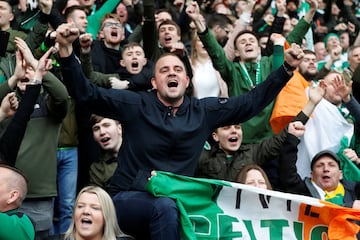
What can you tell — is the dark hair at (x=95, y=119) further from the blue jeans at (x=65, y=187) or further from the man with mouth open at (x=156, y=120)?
the man with mouth open at (x=156, y=120)

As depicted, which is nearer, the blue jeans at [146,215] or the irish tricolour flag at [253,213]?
the blue jeans at [146,215]

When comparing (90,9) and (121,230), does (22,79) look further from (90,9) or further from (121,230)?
(90,9)

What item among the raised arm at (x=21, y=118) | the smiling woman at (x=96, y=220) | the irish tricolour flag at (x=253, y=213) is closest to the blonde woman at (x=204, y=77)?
the raised arm at (x=21, y=118)

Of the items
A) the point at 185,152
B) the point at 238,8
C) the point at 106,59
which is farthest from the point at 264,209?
the point at 238,8

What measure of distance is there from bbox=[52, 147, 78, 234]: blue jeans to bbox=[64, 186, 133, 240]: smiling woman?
1871 millimetres

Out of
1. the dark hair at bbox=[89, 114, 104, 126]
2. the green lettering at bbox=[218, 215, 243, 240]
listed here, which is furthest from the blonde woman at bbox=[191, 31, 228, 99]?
the green lettering at bbox=[218, 215, 243, 240]

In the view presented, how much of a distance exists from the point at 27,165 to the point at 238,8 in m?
7.20

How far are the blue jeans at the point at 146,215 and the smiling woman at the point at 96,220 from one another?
75mm

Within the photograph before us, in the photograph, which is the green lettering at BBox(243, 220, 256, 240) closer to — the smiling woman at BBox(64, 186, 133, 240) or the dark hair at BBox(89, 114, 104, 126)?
the smiling woman at BBox(64, 186, 133, 240)

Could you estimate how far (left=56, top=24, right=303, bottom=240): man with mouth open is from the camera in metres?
5.63

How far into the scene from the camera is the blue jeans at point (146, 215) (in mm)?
5500

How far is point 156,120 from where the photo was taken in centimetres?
596

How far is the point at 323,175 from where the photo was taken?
7805 millimetres

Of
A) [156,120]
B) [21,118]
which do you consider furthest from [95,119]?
[156,120]
